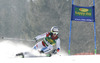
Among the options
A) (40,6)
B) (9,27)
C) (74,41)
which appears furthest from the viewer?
(9,27)

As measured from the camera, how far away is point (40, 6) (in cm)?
3266

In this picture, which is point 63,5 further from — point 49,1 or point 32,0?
point 32,0

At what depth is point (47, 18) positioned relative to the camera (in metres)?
32.7

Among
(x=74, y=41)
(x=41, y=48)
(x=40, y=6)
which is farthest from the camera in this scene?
(x=40, y=6)

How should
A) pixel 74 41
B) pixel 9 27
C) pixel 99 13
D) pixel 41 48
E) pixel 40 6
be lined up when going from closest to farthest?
pixel 41 48 < pixel 99 13 < pixel 74 41 < pixel 40 6 < pixel 9 27

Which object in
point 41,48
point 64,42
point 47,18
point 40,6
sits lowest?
point 64,42

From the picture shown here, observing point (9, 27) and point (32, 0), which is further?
point (9, 27)

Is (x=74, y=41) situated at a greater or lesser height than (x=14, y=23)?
lesser

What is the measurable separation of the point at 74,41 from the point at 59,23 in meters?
4.42

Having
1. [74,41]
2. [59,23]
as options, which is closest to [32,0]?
[59,23]

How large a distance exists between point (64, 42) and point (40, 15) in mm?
7038

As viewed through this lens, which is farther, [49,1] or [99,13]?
[49,1]

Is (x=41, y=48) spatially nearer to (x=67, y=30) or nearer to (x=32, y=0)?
(x=67, y=30)

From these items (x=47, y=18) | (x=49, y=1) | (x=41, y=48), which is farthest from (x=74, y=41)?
(x=41, y=48)
